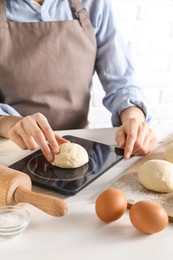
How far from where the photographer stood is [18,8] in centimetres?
84

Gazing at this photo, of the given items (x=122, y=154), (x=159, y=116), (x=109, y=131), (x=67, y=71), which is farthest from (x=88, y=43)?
(x=159, y=116)

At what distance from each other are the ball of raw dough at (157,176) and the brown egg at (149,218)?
0.29 feet

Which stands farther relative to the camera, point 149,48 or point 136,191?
point 149,48

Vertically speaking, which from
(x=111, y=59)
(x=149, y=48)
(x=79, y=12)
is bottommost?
(x=149, y=48)

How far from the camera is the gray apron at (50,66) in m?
0.83

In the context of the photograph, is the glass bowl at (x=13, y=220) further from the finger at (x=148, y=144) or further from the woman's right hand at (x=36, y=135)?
the finger at (x=148, y=144)

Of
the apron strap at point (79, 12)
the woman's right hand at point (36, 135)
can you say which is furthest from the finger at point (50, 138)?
the apron strap at point (79, 12)

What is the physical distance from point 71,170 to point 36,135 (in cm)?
8

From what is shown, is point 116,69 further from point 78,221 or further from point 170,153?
point 78,221

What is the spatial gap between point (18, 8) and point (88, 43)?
7.3 inches

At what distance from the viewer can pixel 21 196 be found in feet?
1.59

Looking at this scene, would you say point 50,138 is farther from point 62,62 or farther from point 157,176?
point 62,62

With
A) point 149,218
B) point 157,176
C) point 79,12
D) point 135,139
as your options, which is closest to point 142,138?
point 135,139

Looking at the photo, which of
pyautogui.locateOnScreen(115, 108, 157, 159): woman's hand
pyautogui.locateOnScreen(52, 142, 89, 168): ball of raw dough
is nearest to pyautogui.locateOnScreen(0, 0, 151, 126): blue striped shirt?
pyautogui.locateOnScreen(115, 108, 157, 159): woman's hand
